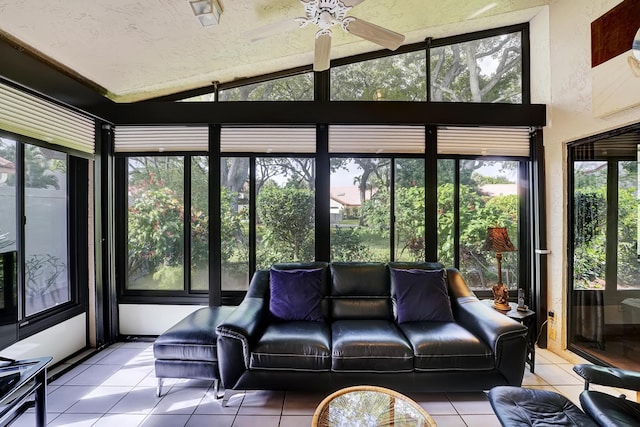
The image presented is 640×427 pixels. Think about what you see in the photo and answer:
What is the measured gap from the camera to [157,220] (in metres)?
3.61

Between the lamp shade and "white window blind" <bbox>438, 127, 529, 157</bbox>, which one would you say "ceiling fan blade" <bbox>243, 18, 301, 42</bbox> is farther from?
the lamp shade

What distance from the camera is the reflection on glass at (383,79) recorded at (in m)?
3.58

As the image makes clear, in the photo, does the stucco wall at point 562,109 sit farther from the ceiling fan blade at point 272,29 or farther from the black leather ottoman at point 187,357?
the black leather ottoman at point 187,357

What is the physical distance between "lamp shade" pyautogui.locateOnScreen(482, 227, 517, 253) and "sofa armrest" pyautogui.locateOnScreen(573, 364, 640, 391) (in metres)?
1.24

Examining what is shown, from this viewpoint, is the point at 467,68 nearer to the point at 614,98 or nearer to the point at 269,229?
the point at 614,98

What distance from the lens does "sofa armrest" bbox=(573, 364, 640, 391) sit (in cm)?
167

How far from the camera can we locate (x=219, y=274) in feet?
11.3

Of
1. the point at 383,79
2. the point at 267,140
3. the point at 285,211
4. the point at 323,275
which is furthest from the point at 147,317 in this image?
the point at 383,79

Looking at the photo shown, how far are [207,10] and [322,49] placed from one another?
0.91 metres

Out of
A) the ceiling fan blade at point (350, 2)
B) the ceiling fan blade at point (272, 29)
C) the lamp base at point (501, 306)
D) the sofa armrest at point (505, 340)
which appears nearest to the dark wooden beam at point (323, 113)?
the ceiling fan blade at point (272, 29)

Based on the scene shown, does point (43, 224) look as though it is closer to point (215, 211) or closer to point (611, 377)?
point (215, 211)

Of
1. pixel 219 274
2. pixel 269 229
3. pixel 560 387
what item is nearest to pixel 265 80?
pixel 269 229

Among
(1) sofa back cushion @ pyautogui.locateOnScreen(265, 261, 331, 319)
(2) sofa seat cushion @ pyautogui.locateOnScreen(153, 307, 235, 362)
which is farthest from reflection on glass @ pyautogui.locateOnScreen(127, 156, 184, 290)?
(1) sofa back cushion @ pyautogui.locateOnScreen(265, 261, 331, 319)

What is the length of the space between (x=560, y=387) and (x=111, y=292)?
4521 mm
